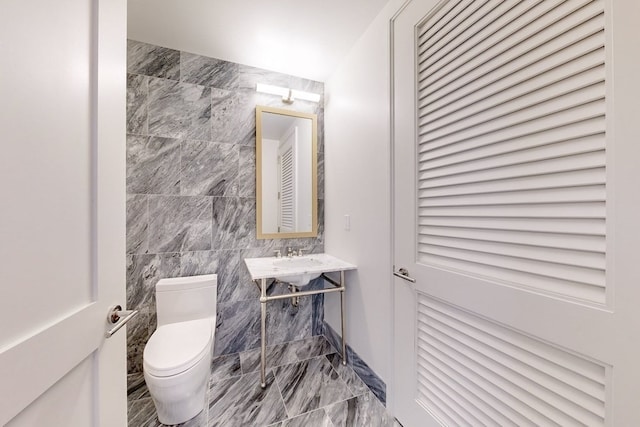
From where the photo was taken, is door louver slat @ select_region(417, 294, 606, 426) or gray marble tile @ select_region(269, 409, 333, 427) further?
gray marble tile @ select_region(269, 409, 333, 427)

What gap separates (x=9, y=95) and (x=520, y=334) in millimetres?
1414

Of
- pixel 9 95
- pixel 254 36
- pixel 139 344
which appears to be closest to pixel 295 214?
pixel 254 36

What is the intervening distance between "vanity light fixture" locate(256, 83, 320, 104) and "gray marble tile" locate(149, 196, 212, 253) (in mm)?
1054

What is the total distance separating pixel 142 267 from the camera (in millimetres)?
1888

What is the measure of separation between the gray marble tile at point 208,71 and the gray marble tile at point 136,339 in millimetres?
1849

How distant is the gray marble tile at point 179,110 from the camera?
1928 mm

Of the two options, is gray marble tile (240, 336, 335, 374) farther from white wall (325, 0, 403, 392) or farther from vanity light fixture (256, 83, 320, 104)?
vanity light fixture (256, 83, 320, 104)

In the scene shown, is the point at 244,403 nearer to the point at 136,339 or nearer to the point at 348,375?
the point at 348,375

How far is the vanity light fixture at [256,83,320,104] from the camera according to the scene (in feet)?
7.09

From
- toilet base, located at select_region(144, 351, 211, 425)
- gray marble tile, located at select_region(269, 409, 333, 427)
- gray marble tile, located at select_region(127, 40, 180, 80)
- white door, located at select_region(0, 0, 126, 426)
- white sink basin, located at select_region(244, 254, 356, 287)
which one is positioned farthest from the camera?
gray marble tile, located at select_region(127, 40, 180, 80)

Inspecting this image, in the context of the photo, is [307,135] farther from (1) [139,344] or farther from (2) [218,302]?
(1) [139,344]

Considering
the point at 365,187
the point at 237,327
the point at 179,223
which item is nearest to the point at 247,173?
the point at 179,223

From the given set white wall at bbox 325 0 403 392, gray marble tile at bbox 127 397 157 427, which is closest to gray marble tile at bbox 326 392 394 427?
white wall at bbox 325 0 403 392

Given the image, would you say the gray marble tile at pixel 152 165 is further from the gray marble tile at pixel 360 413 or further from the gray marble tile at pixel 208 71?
the gray marble tile at pixel 360 413
